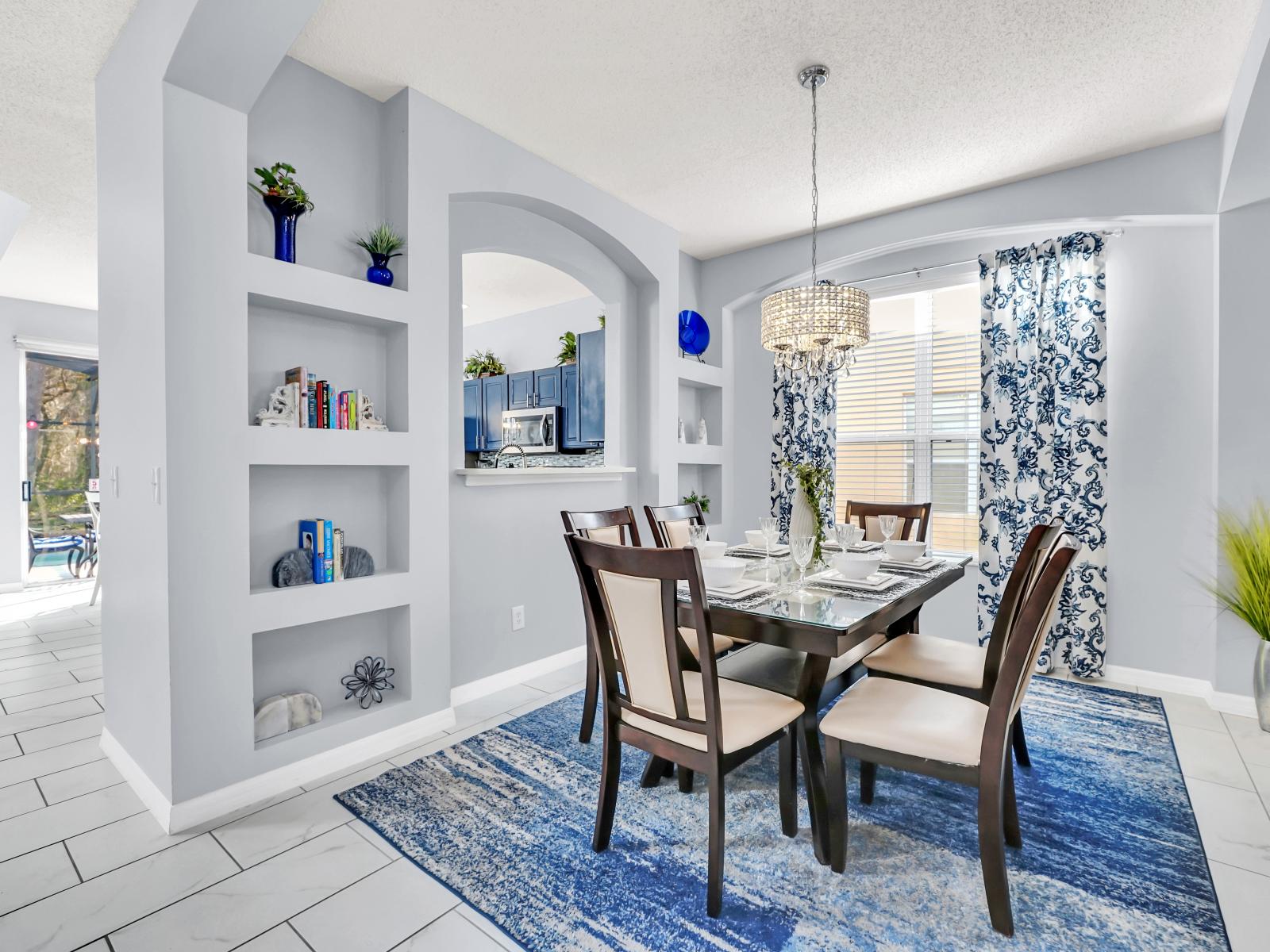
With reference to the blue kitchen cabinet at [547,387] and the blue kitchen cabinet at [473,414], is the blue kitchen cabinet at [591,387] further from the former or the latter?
the blue kitchen cabinet at [473,414]

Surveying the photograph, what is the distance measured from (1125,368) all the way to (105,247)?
15.1ft

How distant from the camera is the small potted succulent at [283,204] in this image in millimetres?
2326

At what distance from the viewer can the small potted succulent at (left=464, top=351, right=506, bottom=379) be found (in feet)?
21.6

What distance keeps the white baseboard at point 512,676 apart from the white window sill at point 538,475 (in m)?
0.98

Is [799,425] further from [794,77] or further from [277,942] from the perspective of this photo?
[277,942]

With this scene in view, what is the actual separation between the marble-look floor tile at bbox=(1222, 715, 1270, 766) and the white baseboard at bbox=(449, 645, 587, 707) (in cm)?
303

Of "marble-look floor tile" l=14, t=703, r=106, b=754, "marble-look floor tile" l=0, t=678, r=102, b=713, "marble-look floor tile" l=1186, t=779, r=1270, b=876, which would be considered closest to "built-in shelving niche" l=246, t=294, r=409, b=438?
"marble-look floor tile" l=14, t=703, r=106, b=754

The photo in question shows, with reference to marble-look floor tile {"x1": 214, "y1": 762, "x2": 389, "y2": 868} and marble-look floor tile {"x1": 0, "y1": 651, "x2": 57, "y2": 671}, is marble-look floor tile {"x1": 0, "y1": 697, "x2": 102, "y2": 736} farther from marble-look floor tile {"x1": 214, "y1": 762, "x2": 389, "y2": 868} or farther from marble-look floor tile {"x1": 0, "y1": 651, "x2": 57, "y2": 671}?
marble-look floor tile {"x1": 214, "y1": 762, "x2": 389, "y2": 868}

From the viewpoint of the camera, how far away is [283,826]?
206 cm

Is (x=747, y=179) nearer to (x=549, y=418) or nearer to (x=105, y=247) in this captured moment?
(x=549, y=418)

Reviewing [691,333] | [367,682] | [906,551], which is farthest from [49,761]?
[691,333]

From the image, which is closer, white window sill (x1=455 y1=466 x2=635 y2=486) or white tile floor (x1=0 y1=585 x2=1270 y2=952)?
white tile floor (x1=0 y1=585 x2=1270 y2=952)

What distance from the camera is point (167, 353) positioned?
201 centimetres

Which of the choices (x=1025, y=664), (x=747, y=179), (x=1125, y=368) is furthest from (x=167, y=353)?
(x=1125, y=368)
